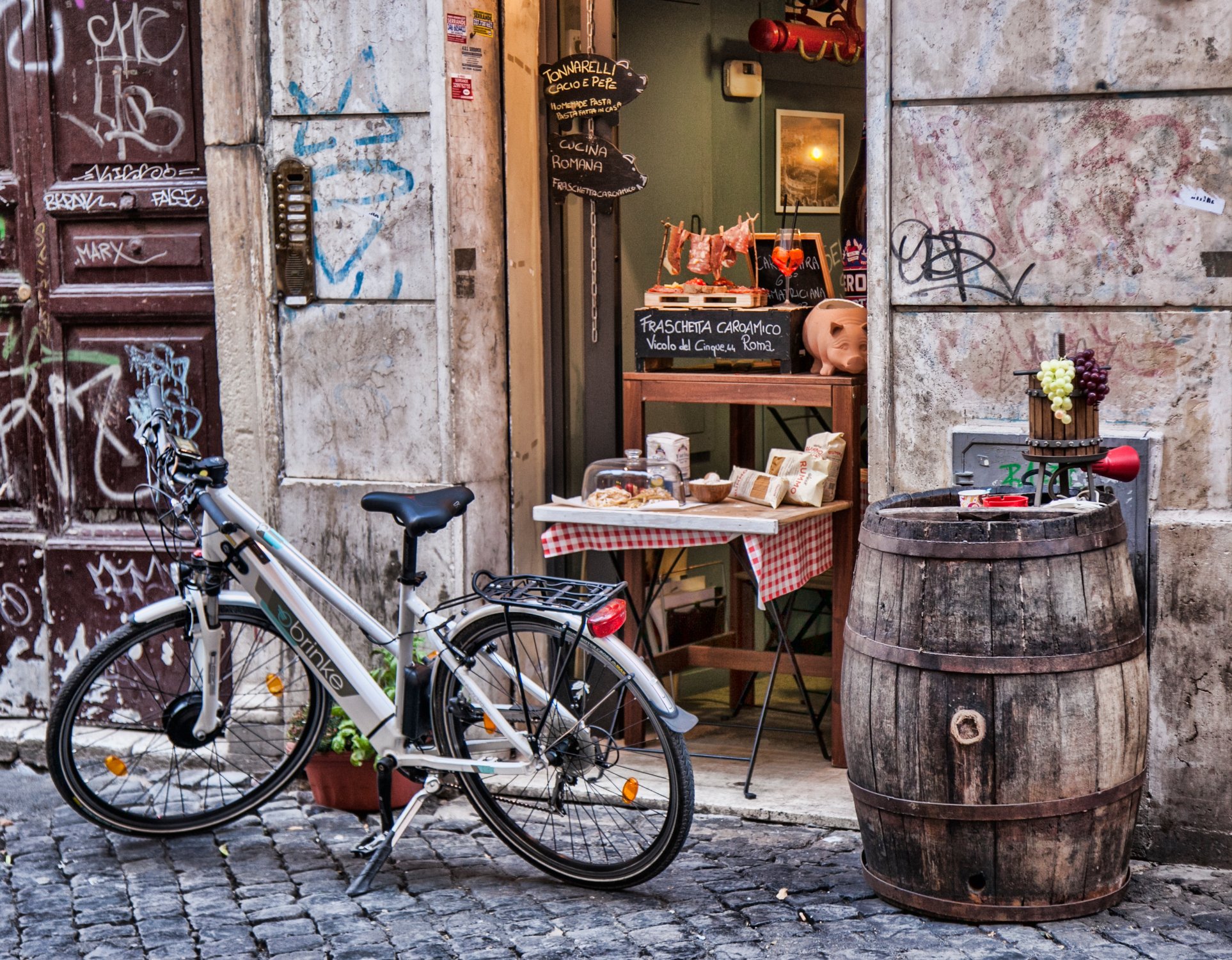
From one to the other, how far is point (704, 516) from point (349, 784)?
4.66 ft

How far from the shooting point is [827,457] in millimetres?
5160

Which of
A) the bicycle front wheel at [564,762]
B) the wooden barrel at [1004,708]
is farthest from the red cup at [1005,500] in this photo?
the bicycle front wheel at [564,762]

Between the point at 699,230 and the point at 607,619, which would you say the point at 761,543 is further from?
the point at 699,230

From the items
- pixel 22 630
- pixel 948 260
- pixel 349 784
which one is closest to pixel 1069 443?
pixel 948 260

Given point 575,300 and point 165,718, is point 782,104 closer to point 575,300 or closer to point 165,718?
point 575,300

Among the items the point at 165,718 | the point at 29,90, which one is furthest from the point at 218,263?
the point at 165,718

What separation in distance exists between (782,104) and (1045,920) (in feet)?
12.6

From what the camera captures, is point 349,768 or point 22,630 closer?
point 349,768

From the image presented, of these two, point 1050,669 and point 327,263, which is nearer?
point 1050,669

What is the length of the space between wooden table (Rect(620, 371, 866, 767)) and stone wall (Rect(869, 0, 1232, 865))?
55 cm

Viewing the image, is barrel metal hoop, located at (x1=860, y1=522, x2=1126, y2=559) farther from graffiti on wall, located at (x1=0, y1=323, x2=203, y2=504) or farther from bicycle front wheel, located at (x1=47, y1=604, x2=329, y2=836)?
graffiti on wall, located at (x1=0, y1=323, x2=203, y2=504)

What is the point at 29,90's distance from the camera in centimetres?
565

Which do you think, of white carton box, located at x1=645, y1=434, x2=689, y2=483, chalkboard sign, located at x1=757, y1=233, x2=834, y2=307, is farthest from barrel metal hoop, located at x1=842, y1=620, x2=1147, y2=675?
chalkboard sign, located at x1=757, y1=233, x2=834, y2=307

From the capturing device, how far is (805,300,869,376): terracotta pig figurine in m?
5.16
